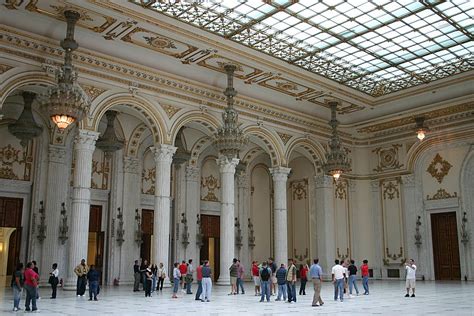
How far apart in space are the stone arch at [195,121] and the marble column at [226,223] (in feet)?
3.96

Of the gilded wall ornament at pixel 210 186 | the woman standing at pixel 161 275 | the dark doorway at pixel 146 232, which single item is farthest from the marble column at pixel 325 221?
the woman standing at pixel 161 275

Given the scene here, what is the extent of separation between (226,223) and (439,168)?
9.77 metres

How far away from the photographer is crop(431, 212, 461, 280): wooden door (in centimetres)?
2062

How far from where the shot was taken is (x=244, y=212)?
23016mm

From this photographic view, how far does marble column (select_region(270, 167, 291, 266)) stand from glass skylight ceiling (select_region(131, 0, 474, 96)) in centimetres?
423

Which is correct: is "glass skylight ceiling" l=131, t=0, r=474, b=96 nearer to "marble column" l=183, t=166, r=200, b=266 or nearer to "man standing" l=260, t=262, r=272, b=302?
"marble column" l=183, t=166, r=200, b=266

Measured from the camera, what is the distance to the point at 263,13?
14266 mm

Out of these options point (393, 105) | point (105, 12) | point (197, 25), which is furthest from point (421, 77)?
point (105, 12)

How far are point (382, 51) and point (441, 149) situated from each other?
6683mm

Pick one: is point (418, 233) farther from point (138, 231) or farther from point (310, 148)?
point (138, 231)

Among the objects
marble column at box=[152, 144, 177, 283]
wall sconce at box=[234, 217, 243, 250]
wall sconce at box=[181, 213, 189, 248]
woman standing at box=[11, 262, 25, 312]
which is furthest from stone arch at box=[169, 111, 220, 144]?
woman standing at box=[11, 262, 25, 312]

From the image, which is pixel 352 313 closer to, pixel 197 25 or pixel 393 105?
pixel 197 25

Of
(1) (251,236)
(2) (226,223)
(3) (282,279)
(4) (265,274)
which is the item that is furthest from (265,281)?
(1) (251,236)

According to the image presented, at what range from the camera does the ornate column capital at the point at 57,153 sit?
55.8ft
